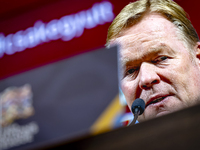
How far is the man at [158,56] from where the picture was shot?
5.18ft

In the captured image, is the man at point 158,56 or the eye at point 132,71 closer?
the man at point 158,56

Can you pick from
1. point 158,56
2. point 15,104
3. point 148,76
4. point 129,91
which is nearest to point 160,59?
point 158,56

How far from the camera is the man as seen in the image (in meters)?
1.58

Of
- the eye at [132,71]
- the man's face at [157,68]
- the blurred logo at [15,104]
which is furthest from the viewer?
the blurred logo at [15,104]

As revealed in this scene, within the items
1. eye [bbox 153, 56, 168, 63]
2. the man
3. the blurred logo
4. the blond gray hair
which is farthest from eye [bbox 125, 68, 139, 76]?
the blurred logo

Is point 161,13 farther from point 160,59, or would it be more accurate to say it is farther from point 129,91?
point 129,91

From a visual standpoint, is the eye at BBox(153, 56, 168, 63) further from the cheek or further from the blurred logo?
the blurred logo

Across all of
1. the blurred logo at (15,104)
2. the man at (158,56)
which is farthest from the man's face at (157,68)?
the blurred logo at (15,104)

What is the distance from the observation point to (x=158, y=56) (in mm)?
1697

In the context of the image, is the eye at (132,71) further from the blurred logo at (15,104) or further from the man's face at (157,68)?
the blurred logo at (15,104)

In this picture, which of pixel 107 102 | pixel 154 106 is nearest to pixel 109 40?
pixel 107 102

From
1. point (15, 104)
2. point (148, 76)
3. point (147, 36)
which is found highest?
point (147, 36)

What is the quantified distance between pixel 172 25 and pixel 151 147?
3.19 feet

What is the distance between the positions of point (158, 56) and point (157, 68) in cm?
7
